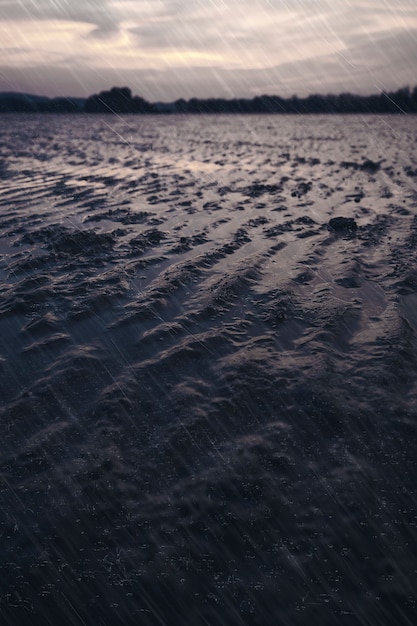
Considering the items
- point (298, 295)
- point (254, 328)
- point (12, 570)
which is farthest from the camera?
point (298, 295)

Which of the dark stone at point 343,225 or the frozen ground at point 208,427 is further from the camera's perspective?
the dark stone at point 343,225

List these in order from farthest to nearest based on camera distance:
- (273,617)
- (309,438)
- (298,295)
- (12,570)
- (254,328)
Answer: (298,295) < (254,328) < (309,438) < (12,570) < (273,617)

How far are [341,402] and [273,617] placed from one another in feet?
7.91

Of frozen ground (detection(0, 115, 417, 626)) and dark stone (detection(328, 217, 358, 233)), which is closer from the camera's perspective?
frozen ground (detection(0, 115, 417, 626))

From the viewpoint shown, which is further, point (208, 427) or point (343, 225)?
point (343, 225)

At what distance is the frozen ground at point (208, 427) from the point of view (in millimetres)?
3182

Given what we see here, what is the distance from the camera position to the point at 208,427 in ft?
15.3

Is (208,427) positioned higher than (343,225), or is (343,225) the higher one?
(343,225)

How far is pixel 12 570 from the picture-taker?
3.24 metres

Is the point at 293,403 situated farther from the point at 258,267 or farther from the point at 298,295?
the point at 258,267

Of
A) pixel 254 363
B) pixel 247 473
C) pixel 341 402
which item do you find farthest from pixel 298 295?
pixel 247 473

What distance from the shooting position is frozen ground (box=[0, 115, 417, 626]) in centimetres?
318

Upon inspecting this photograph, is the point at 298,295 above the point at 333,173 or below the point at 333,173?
below

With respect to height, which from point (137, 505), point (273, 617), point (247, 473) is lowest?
point (273, 617)
